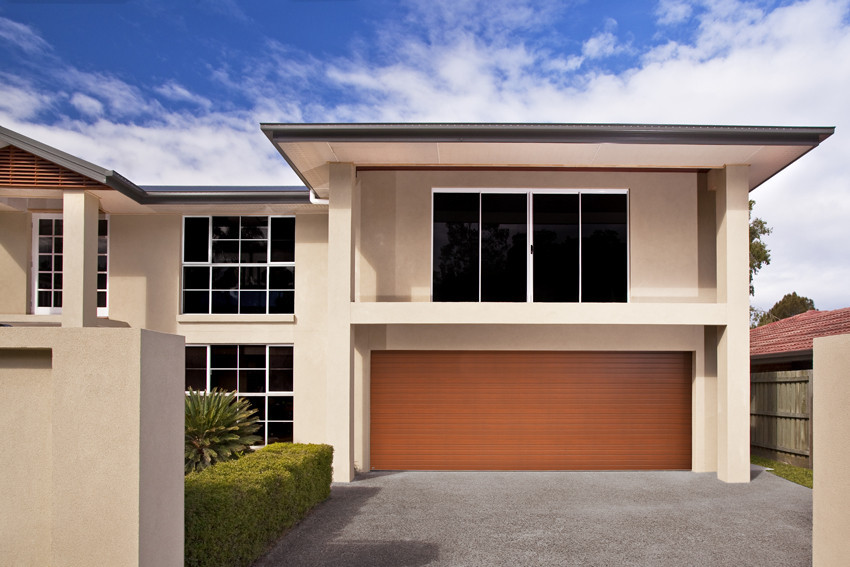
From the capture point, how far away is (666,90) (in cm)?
2308

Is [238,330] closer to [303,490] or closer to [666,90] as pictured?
[303,490]

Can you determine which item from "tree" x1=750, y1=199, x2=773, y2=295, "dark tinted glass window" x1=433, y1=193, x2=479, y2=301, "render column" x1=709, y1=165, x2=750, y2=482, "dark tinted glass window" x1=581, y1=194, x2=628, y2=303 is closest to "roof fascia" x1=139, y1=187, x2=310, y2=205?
"dark tinted glass window" x1=433, y1=193, x2=479, y2=301

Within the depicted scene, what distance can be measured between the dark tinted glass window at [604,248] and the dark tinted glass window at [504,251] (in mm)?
1163

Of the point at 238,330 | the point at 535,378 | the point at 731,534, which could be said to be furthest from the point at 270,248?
the point at 731,534

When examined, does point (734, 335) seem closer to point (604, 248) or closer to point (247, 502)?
Answer: point (604, 248)

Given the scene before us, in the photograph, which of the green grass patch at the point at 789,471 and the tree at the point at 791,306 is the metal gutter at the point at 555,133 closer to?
the green grass patch at the point at 789,471

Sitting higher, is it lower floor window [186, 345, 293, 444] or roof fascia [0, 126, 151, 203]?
roof fascia [0, 126, 151, 203]

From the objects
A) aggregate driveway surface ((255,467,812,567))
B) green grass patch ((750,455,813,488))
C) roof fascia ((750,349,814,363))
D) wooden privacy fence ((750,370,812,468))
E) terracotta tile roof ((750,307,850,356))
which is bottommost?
green grass patch ((750,455,813,488))

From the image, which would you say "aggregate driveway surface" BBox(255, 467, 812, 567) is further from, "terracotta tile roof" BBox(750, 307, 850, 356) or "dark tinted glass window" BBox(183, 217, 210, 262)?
"dark tinted glass window" BBox(183, 217, 210, 262)

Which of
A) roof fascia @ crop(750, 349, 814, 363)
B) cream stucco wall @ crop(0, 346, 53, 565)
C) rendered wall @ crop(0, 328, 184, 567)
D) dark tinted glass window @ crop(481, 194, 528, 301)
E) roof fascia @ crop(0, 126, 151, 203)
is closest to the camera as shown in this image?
rendered wall @ crop(0, 328, 184, 567)

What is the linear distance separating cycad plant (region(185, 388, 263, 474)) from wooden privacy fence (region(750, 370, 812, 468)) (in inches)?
415

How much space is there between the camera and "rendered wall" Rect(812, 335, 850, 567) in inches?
201

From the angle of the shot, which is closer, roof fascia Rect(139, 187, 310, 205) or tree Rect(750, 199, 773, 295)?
roof fascia Rect(139, 187, 310, 205)

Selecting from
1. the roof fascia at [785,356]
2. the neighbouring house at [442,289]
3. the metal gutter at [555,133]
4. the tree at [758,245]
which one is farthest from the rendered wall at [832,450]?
the tree at [758,245]
